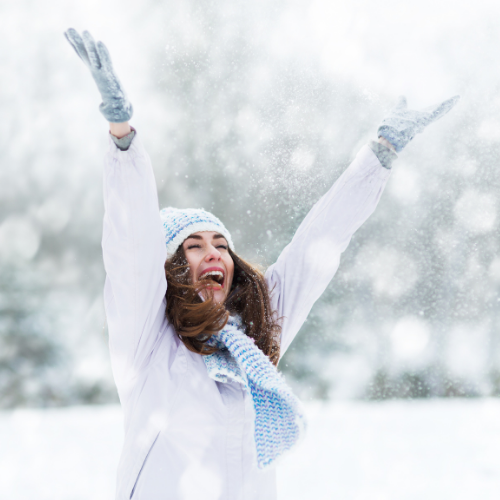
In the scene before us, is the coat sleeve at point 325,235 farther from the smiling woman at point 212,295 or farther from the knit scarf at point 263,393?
the knit scarf at point 263,393

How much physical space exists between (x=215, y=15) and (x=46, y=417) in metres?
3.73

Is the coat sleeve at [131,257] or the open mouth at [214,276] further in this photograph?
the open mouth at [214,276]

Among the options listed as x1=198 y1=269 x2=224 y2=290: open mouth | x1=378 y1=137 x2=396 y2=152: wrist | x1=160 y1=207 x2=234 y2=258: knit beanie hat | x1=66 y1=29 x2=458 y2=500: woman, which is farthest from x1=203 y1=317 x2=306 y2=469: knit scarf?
x1=378 y1=137 x2=396 y2=152: wrist

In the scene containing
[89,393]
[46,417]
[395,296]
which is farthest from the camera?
[89,393]

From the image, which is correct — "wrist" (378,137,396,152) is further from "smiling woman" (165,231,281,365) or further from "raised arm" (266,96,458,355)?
"smiling woman" (165,231,281,365)

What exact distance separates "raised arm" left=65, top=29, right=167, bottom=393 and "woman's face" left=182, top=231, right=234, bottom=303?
0.55ft

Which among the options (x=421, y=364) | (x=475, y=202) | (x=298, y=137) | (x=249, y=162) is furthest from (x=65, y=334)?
(x=475, y=202)

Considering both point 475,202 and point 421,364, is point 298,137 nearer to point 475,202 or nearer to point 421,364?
point 475,202

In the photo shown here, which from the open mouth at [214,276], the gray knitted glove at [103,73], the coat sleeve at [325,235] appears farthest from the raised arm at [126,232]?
the coat sleeve at [325,235]

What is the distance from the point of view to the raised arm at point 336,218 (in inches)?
39.6

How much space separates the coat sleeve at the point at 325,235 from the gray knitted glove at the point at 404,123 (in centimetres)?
6

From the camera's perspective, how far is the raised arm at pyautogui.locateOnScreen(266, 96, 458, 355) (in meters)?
1.01

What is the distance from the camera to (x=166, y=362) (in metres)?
0.84

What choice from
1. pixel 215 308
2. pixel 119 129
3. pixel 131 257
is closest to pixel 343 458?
pixel 215 308
